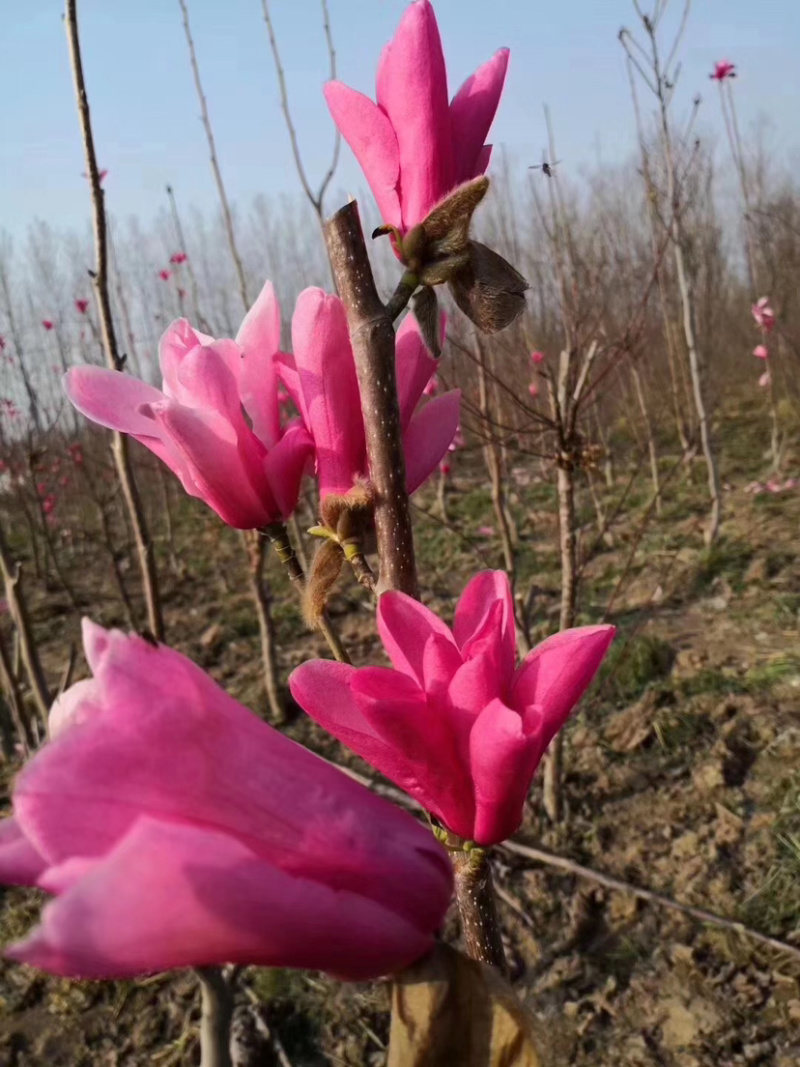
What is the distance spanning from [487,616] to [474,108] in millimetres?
302

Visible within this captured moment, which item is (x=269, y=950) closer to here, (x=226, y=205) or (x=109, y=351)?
(x=109, y=351)

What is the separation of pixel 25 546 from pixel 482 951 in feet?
25.6

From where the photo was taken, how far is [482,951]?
43 centimetres

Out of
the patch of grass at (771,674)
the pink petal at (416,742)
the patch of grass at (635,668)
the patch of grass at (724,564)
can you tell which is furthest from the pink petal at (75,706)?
the patch of grass at (724,564)

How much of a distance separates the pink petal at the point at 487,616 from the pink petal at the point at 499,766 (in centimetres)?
3

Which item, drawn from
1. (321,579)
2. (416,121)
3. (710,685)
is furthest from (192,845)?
(710,685)

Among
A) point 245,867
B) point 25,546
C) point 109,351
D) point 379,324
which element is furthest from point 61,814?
point 25,546

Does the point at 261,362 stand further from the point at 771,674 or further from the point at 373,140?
the point at 771,674

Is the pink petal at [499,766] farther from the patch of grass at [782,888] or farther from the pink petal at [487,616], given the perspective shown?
the patch of grass at [782,888]

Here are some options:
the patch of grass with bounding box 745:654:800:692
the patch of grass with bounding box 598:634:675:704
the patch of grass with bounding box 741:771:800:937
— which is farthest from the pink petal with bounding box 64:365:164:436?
the patch of grass with bounding box 745:654:800:692

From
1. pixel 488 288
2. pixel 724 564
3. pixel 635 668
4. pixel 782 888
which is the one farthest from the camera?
pixel 724 564

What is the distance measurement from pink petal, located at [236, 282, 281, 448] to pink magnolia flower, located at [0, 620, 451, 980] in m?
0.22

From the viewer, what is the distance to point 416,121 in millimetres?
472

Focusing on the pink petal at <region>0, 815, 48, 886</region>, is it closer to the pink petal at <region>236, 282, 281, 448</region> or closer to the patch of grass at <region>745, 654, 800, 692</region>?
the pink petal at <region>236, 282, 281, 448</region>
